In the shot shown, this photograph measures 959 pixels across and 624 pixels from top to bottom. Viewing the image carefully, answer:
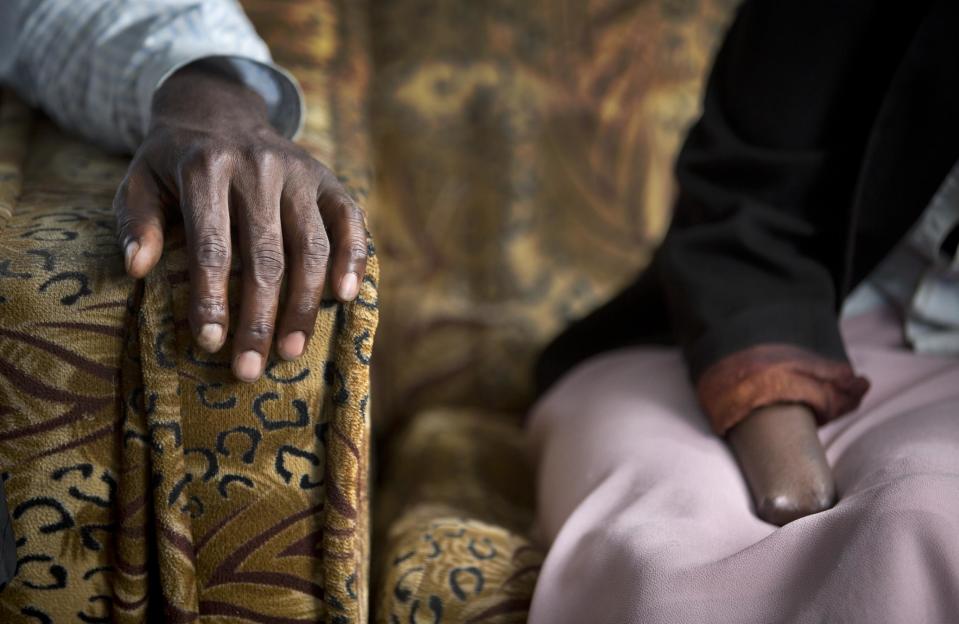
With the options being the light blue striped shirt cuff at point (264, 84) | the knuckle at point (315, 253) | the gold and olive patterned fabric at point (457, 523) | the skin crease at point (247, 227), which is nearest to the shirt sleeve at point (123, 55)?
the light blue striped shirt cuff at point (264, 84)

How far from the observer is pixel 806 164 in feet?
2.52

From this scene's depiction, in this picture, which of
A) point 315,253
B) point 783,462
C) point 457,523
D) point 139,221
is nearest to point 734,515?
point 783,462

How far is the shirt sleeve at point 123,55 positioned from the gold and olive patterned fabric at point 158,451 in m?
0.16

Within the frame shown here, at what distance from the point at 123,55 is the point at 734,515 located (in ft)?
2.00

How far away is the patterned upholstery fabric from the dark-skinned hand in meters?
0.46

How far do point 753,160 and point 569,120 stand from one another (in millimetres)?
484

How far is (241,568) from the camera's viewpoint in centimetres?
60

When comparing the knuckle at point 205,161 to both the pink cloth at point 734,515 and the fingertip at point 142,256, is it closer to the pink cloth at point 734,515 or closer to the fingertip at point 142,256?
the fingertip at point 142,256

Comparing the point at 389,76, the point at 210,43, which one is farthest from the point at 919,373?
the point at 389,76

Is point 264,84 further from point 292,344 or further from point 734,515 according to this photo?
point 734,515

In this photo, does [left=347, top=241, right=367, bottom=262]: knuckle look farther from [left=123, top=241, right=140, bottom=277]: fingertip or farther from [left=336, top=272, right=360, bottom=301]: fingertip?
[left=123, top=241, right=140, bottom=277]: fingertip

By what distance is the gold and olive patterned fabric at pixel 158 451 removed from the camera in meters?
0.56

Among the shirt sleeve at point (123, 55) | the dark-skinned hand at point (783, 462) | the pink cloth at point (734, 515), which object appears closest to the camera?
the pink cloth at point (734, 515)

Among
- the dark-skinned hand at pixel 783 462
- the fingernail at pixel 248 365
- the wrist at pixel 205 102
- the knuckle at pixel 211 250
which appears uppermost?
the wrist at pixel 205 102
